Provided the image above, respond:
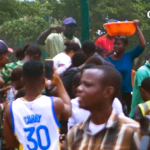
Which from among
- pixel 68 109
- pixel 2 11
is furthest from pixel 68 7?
pixel 2 11

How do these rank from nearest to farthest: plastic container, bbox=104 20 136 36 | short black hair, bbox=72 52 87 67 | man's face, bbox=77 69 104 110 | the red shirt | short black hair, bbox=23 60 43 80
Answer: man's face, bbox=77 69 104 110 → short black hair, bbox=23 60 43 80 → short black hair, bbox=72 52 87 67 → plastic container, bbox=104 20 136 36 → the red shirt

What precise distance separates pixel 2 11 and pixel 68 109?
49.2 ft

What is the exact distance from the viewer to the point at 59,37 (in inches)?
320

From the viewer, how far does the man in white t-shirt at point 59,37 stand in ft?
26.4

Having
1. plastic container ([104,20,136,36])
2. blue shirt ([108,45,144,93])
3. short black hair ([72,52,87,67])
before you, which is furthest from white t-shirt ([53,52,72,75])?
plastic container ([104,20,136,36])

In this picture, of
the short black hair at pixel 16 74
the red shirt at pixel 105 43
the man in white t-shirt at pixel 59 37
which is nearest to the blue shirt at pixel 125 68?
the red shirt at pixel 105 43

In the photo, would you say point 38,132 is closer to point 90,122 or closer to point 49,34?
point 90,122

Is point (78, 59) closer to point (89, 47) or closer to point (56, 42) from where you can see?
point (89, 47)

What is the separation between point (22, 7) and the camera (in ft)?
61.9

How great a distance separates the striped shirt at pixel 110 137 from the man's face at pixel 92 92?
0.12m

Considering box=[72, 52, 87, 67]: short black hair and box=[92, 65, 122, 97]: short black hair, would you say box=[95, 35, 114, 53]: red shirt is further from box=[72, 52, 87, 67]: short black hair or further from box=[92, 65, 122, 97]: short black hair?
box=[92, 65, 122, 97]: short black hair

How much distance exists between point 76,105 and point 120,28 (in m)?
3.34

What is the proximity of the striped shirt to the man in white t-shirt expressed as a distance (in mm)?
5280

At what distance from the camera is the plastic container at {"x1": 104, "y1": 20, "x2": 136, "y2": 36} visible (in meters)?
7.69
